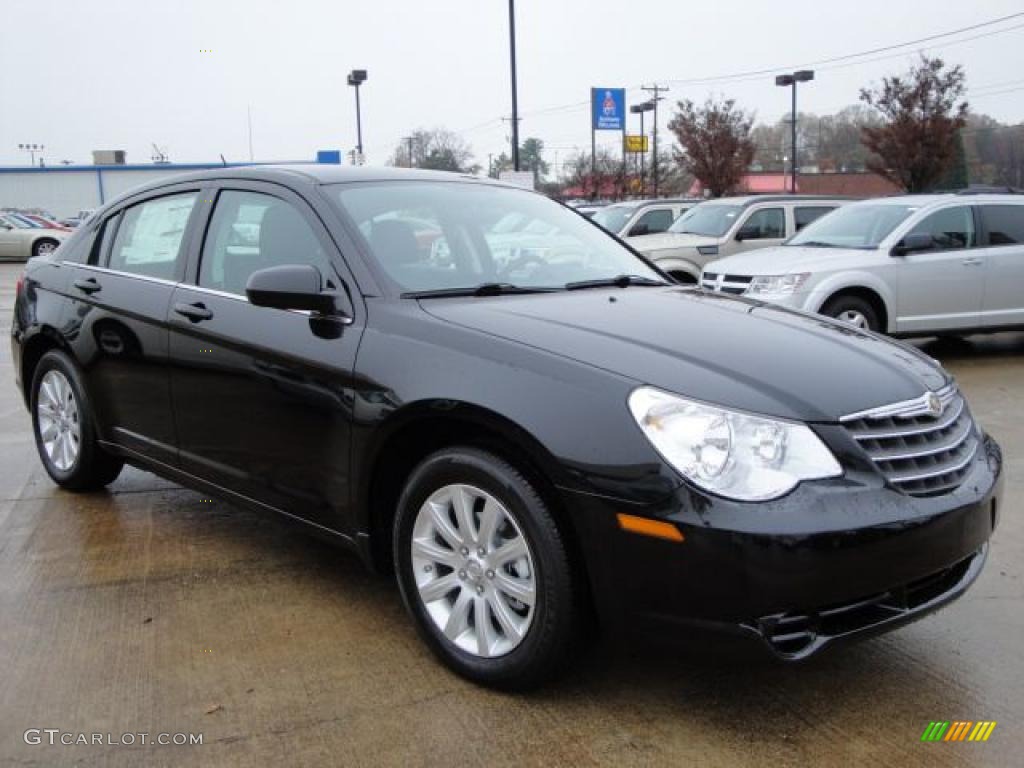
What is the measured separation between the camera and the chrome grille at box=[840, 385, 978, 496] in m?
2.73

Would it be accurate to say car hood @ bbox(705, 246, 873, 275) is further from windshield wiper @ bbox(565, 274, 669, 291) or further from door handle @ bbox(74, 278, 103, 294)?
door handle @ bbox(74, 278, 103, 294)

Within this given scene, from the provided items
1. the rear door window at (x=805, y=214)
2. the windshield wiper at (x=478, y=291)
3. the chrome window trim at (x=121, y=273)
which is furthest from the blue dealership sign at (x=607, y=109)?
the windshield wiper at (x=478, y=291)

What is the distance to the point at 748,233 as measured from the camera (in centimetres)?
1337

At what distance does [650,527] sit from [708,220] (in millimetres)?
11829

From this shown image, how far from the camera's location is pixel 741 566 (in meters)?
2.51

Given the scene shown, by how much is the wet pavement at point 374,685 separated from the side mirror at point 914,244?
5.69 meters

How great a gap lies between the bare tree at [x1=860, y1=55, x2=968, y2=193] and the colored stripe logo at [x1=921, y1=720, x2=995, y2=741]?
93.4 ft

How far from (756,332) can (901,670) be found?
120 cm

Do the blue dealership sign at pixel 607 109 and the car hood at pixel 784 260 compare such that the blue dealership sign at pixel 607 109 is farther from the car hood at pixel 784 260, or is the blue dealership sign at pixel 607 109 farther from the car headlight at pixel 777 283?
→ the car headlight at pixel 777 283

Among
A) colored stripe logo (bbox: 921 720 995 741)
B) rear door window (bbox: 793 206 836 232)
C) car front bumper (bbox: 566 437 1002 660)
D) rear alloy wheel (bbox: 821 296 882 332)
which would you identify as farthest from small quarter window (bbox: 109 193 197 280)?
rear door window (bbox: 793 206 836 232)

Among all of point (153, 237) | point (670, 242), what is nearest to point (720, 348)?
point (153, 237)

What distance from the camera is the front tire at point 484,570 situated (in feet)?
9.16

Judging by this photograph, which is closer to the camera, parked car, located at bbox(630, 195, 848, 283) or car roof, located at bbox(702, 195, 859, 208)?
parked car, located at bbox(630, 195, 848, 283)

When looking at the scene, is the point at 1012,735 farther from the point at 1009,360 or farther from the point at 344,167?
the point at 1009,360
